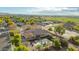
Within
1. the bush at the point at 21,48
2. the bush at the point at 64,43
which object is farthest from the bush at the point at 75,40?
the bush at the point at 21,48

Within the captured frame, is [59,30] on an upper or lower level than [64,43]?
upper

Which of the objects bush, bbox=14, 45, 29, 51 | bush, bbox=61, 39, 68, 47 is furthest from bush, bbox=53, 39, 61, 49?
bush, bbox=14, 45, 29, 51

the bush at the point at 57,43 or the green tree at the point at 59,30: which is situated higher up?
the green tree at the point at 59,30

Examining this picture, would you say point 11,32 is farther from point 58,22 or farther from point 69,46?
point 69,46

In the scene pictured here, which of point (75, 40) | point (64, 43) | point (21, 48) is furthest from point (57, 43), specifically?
point (21, 48)

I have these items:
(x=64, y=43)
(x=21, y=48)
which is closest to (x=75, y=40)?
(x=64, y=43)

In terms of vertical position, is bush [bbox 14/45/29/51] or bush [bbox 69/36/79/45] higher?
bush [bbox 69/36/79/45]

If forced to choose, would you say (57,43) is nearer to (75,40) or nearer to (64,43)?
(64,43)

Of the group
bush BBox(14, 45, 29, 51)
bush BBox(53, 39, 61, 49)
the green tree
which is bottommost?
bush BBox(14, 45, 29, 51)

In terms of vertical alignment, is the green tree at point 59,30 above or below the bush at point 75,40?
above

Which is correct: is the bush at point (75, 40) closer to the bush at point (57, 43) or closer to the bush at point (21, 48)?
the bush at point (57, 43)

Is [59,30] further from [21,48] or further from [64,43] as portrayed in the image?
[21,48]

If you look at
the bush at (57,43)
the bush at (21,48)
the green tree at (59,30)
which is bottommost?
the bush at (21,48)

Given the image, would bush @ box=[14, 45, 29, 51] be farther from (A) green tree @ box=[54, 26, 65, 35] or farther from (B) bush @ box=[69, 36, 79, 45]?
(B) bush @ box=[69, 36, 79, 45]
